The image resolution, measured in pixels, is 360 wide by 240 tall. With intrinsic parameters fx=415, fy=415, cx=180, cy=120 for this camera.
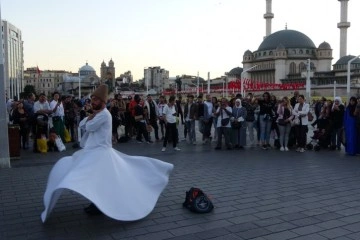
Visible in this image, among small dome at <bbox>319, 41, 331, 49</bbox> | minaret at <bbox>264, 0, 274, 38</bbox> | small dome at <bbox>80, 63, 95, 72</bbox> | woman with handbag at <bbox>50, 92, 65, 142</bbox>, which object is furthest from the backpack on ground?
small dome at <bbox>80, 63, 95, 72</bbox>

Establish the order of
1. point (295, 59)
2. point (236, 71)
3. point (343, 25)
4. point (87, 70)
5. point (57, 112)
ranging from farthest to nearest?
1. point (87, 70)
2. point (236, 71)
3. point (295, 59)
4. point (343, 25)
5. point (57, 112)

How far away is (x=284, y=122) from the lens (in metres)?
13.9

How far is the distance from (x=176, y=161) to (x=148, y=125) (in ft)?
20.1

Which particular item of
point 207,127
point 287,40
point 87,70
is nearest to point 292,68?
point 287,40

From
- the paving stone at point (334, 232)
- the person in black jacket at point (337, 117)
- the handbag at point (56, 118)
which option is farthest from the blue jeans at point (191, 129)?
the paving stone at point (334, 232)

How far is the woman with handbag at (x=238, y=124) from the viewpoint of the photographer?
14523mm

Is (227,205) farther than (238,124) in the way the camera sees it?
No

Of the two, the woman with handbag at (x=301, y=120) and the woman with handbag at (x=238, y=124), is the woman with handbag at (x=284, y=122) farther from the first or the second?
the woman with handbag at (x=238, y=124)

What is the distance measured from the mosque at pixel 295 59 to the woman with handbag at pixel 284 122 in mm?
84891

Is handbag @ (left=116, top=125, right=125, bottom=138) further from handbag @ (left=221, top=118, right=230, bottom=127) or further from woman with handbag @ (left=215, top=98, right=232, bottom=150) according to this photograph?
handbag @ (left=221, top=118, right=230, bottom=127)

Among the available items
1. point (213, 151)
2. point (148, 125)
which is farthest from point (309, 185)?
point (148, 125)

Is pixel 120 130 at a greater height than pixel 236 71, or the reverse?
pixel 236 71

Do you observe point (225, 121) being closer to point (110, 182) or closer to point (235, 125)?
point (235, 125)

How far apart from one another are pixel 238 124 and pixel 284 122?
1.57 m
